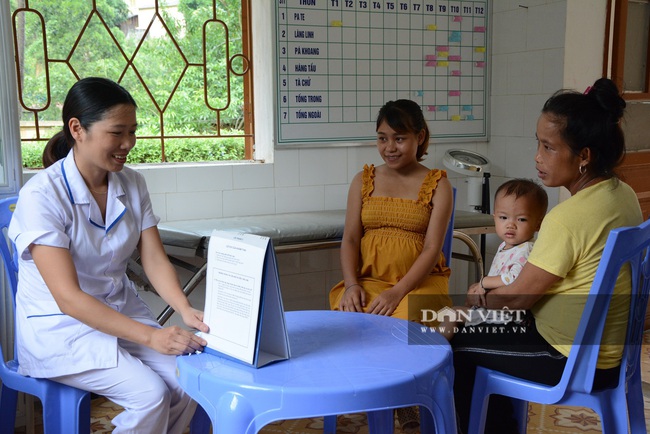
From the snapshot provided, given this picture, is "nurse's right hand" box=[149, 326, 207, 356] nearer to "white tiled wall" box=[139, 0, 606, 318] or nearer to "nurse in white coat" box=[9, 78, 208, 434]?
"nurse in white coat" box=[9, 78, 208, 434]

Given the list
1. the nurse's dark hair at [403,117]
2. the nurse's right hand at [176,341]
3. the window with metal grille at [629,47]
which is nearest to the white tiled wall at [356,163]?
the window with metal grille at [629,47]

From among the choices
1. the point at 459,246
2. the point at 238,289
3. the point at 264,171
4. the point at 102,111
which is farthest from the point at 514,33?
the point at 238,289

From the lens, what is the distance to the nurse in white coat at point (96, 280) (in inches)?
67.5

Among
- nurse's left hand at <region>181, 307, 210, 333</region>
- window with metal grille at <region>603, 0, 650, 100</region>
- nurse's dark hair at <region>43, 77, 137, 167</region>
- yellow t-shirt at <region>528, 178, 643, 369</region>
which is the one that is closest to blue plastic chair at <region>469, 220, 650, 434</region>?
yellow t-shirt at <region>528, 178, 643, 369</region>

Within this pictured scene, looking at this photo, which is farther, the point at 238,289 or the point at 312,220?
the point at 312,220

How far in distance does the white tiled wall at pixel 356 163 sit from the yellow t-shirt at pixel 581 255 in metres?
1.82

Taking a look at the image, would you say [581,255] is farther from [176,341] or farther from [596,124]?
[176,341]

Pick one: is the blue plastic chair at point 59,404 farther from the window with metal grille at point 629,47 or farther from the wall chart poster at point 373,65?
the window with metal grille at point 629,47

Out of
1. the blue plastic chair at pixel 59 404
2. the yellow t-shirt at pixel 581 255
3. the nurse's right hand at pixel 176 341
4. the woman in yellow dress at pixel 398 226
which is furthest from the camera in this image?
the woman in yellow dress at pixel 398 226

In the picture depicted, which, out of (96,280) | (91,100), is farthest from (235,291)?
(91,100)

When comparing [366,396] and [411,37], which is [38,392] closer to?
[366,396]

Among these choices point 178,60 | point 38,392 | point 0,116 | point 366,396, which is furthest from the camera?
point 178,60

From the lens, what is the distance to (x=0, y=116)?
238 centimetres

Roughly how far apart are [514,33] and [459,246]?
1.18 meters
